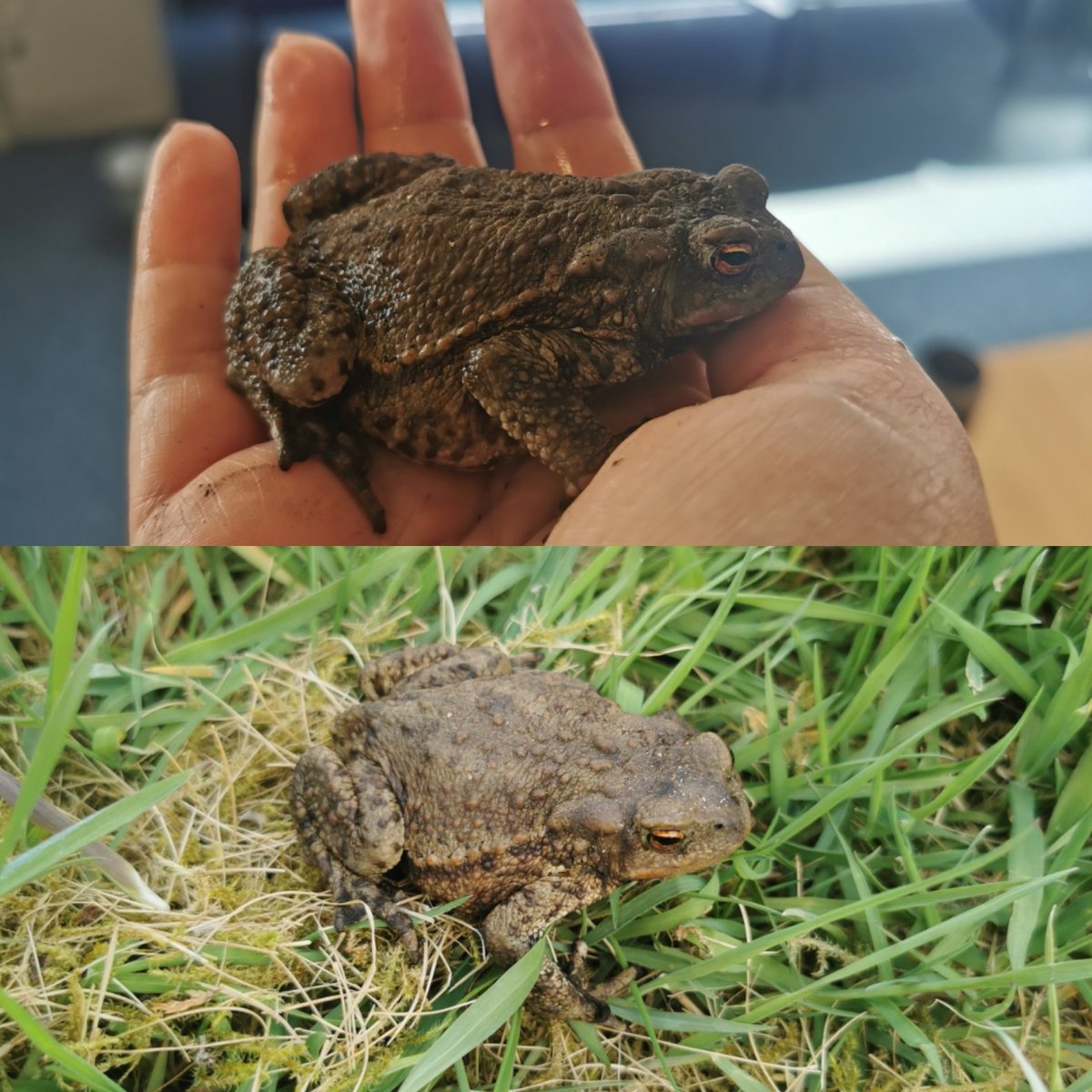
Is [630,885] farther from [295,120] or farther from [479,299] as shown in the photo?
[295,120]

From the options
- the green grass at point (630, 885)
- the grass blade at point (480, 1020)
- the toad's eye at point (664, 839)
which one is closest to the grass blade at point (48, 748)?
the green grass at point (630, 885)

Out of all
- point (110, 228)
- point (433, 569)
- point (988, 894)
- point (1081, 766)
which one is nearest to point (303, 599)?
point (433, 569)

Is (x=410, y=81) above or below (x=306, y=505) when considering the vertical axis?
above

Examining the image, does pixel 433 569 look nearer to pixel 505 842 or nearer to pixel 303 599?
pixel 303 599

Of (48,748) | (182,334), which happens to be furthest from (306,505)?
(48,748)

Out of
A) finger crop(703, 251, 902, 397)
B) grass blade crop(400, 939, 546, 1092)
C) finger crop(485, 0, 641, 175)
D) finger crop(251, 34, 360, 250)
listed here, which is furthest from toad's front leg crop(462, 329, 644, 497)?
grass blade crop(400, 939, 546, 1092)

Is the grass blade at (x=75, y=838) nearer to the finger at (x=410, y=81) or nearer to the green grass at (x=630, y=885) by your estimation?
the green grass at (x=630, y=885)
